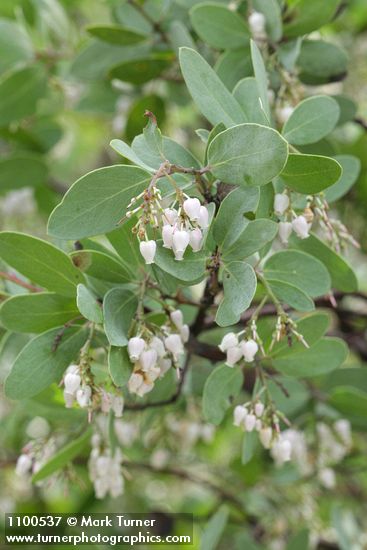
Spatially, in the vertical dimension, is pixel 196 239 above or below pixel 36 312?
above

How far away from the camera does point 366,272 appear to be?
9.20 feet

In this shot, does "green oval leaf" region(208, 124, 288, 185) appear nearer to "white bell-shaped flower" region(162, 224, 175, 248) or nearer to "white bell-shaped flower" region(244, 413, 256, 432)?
"white bell-shaped flower" region(162, 224, 175, 248)

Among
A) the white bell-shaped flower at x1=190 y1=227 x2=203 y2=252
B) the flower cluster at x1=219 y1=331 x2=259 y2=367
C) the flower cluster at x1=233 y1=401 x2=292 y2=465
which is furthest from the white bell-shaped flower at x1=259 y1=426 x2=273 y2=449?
the white bell-shaped flower at x1=190 y1=227 x2=203 y2=252

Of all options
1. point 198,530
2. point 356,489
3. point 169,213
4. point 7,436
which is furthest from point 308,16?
point 198,530

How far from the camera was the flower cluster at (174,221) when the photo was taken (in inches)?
32.6

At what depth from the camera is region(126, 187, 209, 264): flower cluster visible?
0.83 meters

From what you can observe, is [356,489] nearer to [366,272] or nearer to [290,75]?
[366,272]

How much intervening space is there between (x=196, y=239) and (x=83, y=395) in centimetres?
26

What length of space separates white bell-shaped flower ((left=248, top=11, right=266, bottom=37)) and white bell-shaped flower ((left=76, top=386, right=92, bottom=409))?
2.35 ft

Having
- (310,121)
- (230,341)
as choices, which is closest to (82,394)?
(230,341)

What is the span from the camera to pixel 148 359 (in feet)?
2.98

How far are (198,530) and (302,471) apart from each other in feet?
2.46

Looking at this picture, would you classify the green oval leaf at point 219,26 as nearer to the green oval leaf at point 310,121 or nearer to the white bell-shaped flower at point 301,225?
the green oval leaf at point 310,121

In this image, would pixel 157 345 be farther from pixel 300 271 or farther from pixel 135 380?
pixel 300 271
